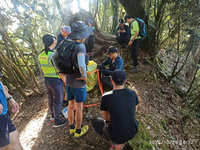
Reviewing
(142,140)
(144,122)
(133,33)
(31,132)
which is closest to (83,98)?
(142,140)

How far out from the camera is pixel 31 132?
12.9ft

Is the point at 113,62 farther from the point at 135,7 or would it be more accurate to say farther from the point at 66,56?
the point at 135,7

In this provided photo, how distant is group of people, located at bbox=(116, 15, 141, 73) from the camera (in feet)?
16.0

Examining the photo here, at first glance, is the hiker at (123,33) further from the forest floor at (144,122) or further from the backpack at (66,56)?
the backpack at (66,56)

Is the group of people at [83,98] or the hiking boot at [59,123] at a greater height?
the group of people at [83,98]

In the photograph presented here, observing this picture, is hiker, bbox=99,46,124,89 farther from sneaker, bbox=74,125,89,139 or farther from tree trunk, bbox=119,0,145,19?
tree trunk, bbox=119,0,145,19

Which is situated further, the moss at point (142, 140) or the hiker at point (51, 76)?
the hiker at point (51, 76)

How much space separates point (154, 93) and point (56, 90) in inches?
155

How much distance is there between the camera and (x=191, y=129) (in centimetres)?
469

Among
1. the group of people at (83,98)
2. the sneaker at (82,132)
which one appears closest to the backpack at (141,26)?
the group of people at (83,98)

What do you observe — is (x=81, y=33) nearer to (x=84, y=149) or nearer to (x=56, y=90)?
(x=56, y=90)

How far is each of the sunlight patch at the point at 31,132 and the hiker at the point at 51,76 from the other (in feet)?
2.35

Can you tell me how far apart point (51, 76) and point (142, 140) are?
2.78 meters

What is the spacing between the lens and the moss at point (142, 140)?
9.67 feet
